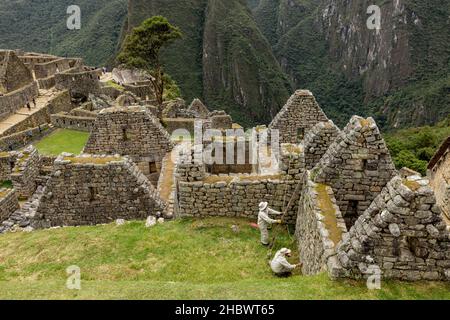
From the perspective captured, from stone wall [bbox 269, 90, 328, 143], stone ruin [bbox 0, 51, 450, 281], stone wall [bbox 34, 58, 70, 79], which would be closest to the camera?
stone ruin [bbox 0, 51, 450, 281]

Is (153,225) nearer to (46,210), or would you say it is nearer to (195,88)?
(46,210)

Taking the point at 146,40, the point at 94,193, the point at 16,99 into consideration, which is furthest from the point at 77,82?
the point at 94,193

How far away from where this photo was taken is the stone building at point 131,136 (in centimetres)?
1255

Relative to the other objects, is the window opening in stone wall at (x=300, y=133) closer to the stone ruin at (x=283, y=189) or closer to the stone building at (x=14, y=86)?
the stone ruin at (x=283, y=189)

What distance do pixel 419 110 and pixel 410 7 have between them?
7406 cm

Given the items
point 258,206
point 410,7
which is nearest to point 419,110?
point 410,7

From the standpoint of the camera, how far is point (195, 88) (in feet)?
551

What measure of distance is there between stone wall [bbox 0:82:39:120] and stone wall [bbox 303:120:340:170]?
29171 millimetres

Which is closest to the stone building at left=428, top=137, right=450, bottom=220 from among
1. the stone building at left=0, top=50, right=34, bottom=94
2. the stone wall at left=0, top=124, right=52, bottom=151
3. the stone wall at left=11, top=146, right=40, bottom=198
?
the stone wall at left=11, top=146, right=40, bottom=198

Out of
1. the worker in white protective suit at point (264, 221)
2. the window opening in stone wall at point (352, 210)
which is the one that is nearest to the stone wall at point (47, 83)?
the worker in white protective suit at point (264, 221)

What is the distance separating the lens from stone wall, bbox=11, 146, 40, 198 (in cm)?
1479

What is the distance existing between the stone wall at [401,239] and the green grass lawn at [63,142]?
821 inches

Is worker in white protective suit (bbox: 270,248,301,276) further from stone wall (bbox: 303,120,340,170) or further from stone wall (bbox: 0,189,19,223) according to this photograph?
stone wall (bbox: 0,189,19,223)

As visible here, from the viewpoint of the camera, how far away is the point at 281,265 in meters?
6.37
